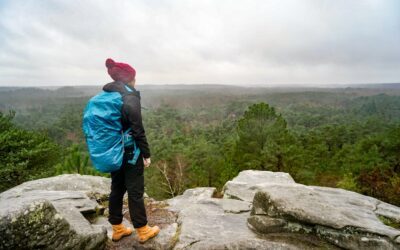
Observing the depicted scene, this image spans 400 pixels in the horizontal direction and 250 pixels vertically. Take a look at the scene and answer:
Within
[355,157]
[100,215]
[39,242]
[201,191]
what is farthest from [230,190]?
[355,157]

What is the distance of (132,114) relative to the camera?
11.0ft

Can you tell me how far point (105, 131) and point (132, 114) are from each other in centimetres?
Answer: 40

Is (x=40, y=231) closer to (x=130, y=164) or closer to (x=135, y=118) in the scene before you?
(x=130, y=164)

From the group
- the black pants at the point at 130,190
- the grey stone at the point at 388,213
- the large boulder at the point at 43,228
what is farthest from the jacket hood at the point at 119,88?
the grey stone at the point at 388,213

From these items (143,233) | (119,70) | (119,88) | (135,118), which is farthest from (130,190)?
(119,70)

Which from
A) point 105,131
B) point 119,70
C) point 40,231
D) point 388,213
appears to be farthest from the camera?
point 388,213

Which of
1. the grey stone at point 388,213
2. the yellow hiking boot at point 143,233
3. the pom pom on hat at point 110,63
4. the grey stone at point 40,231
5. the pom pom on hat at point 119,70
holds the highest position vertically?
the pom pom on hat at point 110,63

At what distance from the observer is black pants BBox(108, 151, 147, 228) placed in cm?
357

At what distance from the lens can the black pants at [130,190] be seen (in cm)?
357

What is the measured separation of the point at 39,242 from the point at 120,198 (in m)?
1.15

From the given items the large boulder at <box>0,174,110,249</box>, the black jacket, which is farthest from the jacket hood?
the large boulder at <box>0,174,110,249</box>

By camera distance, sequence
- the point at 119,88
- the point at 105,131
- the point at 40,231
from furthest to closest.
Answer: the point at 119,88, the point at 105,131, the point at 40,231

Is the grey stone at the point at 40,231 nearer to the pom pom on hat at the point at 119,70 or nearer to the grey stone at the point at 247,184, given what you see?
the pom pom on hat at the point at 119,70

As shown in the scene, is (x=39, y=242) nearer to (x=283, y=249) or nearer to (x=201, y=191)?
(x=283, y=249)
